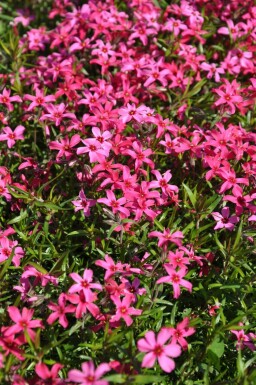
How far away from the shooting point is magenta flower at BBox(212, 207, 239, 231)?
3.90 m

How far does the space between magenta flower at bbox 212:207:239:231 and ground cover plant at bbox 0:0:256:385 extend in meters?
0.02

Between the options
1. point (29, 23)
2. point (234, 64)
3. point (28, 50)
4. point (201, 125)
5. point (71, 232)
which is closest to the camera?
point (71, 232)

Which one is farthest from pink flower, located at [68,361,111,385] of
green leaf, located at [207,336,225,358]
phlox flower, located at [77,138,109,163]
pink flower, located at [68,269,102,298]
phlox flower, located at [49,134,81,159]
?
phlox flower, located at [49,134,81,159]

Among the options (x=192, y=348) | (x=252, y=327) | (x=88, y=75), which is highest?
(x=88, y=75)

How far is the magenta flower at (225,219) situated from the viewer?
390 centimetres

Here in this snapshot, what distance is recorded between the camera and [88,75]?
18.0ft

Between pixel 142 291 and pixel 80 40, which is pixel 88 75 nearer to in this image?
pixel 80 40

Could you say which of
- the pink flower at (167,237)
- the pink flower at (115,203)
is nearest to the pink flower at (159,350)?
the pink flower at (167,237)

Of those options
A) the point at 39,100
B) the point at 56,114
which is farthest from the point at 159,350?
the point at 39,100

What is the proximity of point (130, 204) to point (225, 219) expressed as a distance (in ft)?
2.76

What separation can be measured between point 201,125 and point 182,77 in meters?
0.60

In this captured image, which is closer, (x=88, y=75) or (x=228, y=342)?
(x=228, y=342)

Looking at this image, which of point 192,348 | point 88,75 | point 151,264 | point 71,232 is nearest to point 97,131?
point 71,232

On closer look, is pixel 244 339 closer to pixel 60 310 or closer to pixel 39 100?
pixel 60 310
